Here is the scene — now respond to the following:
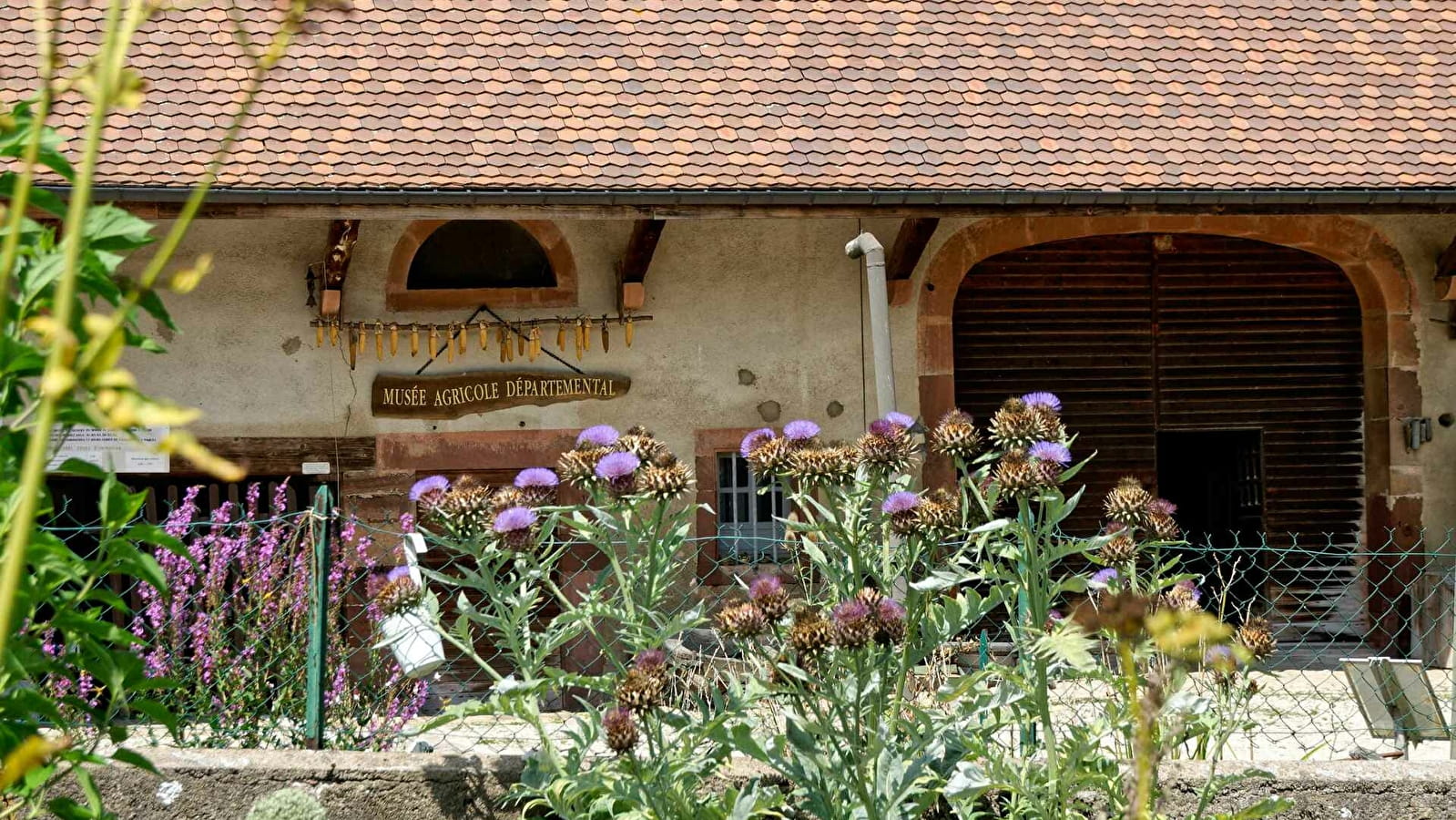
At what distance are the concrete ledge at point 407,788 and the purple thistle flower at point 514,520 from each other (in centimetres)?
85

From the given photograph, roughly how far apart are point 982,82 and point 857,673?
24.8 ft

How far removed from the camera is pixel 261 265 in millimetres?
9328

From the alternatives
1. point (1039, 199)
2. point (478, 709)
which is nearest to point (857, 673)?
point (478, 709)

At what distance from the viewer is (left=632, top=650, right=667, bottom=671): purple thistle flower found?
130 inches

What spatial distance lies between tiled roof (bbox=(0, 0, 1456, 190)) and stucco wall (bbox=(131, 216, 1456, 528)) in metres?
0.67

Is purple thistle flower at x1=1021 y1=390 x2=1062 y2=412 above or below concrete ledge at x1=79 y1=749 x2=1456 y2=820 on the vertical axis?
above

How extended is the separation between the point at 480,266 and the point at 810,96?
231cm

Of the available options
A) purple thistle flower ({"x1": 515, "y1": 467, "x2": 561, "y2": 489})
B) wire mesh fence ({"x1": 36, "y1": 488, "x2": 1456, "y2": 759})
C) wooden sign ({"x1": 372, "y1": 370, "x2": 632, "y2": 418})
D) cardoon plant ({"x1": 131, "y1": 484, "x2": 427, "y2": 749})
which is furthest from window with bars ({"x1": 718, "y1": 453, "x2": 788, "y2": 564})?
purple thistle flower ({"x1": 515, "y1": 467, "x2": 561, "y2": 489})

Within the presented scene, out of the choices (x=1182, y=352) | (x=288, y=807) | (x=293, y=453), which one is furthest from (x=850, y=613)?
(x=1182, y=352)

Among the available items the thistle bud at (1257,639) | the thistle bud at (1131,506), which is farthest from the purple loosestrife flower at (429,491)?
the thistle bud at (1257,639)

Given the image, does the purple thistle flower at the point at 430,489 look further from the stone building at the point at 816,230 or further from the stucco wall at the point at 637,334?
the stucco wall at the point at 637,334

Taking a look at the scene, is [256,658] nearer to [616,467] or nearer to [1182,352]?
[616,467]

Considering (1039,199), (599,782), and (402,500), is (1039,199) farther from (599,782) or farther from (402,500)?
(599,782)

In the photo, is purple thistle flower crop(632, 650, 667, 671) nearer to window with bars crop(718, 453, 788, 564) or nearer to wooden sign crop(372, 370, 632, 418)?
wooden sign crop(372, 370, 632, 418)
